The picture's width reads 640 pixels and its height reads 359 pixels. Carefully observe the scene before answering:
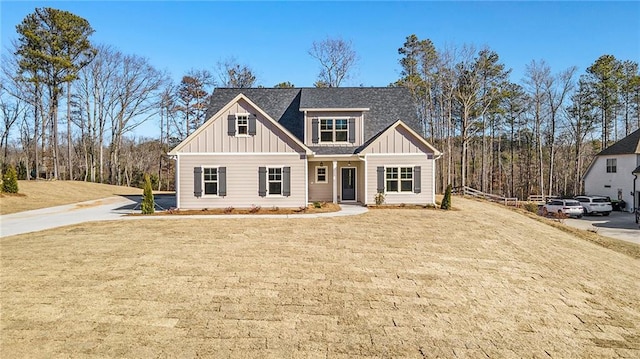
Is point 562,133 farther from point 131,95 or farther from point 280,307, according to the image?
point 131,95

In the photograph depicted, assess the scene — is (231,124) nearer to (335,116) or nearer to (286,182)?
(286,182)

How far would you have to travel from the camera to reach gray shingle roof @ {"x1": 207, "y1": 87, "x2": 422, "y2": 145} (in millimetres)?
20859

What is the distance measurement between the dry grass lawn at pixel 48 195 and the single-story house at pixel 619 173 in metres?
42.8

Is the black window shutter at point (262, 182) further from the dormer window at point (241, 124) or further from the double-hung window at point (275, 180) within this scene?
the dormer window at point (241, 124)

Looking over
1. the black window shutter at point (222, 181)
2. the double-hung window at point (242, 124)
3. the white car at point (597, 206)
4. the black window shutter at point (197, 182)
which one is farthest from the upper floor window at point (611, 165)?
the black window shutter at point (197, 182)

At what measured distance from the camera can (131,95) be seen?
41.3 metres

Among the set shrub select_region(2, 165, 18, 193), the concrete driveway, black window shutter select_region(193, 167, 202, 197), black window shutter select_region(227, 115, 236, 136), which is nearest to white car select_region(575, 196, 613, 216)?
the concrete driveway

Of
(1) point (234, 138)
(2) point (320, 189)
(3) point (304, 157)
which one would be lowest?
(2) point (320, 189)

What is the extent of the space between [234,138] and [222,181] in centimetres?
221

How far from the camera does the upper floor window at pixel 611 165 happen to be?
31.4m

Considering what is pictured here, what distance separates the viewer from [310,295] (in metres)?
7.20

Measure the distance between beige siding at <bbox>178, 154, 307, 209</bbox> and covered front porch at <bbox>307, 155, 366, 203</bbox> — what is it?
2976mm

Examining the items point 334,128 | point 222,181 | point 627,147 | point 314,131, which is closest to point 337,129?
point 334,128

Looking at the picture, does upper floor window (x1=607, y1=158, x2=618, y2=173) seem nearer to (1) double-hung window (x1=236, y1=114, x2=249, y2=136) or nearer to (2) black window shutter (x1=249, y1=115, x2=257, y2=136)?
(2) black window shutter (x1=249, y1=115, x2=257, y2=136)
